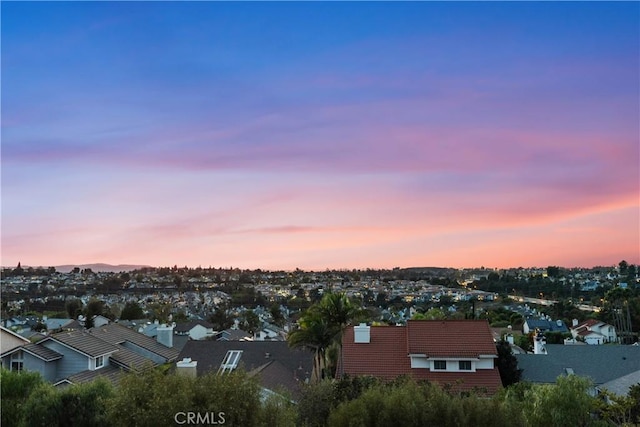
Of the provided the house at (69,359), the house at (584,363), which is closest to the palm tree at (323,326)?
the house at (69,359)

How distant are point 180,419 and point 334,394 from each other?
8257 mm

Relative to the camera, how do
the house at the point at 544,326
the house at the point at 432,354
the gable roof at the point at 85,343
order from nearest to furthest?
the house at the point at 432,354 < the gable roof at the point at 85,343 < the house at the point at 544,326

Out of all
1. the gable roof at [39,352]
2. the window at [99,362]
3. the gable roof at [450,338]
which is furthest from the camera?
the window at [99,362]

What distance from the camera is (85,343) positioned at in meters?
32.3

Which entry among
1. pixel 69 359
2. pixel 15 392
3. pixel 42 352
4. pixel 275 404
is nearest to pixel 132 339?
pixel 69 359

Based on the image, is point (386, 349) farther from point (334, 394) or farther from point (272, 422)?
point (272, 422)

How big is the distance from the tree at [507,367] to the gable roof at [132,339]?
2098cm

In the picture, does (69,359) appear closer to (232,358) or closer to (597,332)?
(232,358)

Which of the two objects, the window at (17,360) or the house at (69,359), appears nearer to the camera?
the house at (69,359)

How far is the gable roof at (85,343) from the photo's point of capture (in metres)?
31.2

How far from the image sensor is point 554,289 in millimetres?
197875

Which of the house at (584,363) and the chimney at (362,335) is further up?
the chimney at (362,335)

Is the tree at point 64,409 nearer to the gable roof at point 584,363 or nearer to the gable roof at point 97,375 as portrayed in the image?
the gable roof at point 97,375

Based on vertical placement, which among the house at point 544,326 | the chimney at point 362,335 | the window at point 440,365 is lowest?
the house at point 544,326
